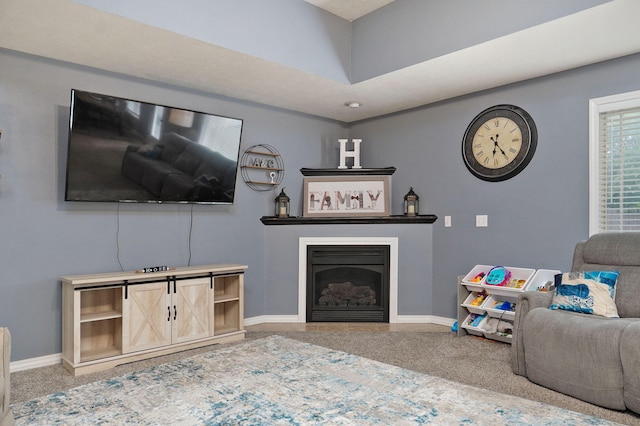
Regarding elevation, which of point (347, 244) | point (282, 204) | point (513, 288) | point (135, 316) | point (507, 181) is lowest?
point (135, 316)

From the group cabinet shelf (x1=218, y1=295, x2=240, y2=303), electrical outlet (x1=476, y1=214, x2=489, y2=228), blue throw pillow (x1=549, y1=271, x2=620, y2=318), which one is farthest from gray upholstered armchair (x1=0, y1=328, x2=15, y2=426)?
electrical outlet (x1=476, y1=214, x2=489, y2=228)

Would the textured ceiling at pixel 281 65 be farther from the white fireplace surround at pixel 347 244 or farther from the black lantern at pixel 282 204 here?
the white fireplace surround at pixel 347 244

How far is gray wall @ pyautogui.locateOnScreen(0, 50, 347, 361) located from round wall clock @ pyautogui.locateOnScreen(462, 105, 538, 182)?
2.64 meters

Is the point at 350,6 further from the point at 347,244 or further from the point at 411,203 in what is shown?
the point at 347,244

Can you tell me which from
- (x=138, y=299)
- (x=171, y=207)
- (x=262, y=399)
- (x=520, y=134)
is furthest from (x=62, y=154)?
(x=520, y=134)

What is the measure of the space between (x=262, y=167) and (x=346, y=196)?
0.98m

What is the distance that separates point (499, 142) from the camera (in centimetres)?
416

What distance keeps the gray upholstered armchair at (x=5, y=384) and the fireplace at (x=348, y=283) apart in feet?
10.5

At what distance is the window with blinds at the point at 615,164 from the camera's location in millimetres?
3408

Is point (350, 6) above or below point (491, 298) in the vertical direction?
above

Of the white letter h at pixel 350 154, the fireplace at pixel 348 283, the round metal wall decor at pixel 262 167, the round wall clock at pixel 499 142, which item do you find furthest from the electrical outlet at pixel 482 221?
the round metal wall decor at pixel 262 167

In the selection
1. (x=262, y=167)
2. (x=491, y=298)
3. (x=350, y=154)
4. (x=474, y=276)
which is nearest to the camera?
(x=491, y=298)

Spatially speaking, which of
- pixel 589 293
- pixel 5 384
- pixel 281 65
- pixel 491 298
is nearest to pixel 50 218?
pixel 5 384

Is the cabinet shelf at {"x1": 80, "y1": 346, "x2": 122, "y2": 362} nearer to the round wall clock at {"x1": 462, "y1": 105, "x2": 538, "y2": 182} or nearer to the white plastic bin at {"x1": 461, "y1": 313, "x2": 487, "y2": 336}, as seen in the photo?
the white plastic bin at {"x1": 461, "y1": 313, "x2": 487, "y2": 336}
